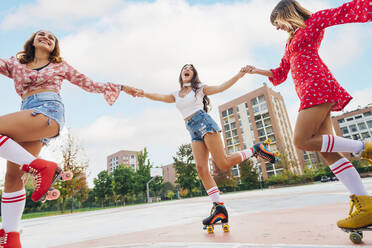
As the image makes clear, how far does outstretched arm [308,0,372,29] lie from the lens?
64.6 inches

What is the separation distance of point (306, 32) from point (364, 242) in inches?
69.0

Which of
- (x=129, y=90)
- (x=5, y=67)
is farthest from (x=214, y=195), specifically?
(x=5, y=67)

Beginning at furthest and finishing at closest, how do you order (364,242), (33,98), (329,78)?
1. (329,78)
2. (33,98)
3. (364,242)

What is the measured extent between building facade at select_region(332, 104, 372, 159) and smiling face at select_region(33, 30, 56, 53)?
6197cm

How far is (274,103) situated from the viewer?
50688 mm

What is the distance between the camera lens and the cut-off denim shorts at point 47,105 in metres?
1.75

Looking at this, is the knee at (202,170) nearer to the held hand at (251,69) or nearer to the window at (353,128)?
the held hand at (251,69)

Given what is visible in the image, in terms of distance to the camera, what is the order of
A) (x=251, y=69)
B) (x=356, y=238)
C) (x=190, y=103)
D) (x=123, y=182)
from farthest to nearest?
(x=123, y=182)
(x=190, y=103)
(x=251, y=69)
(x=356, y=238)

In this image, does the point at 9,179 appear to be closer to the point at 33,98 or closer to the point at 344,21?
the point at 33,98

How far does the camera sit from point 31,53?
7.11ft

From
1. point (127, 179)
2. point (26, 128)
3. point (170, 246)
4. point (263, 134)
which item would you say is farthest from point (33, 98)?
point (263, 134)

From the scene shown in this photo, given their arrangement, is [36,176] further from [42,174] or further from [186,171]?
[186,171]

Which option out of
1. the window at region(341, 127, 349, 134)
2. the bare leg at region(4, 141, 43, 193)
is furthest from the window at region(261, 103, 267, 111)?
the bare leg at region(4, 141, 43, 193)

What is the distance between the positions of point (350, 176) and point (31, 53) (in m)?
3.08
